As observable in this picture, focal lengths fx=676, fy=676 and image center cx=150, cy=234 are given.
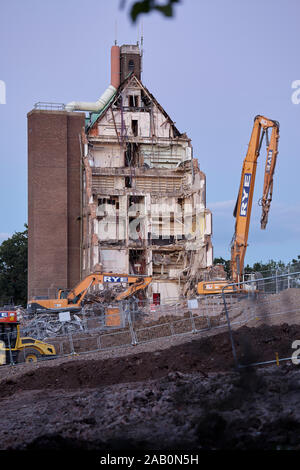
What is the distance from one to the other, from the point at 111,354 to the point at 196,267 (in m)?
29.9

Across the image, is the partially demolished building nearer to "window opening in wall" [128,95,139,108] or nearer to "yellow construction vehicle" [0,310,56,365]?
"window opening in wall" [128,95,139,108]

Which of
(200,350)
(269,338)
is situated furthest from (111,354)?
(269,338)

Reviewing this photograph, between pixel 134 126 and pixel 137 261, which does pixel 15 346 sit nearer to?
pixel 137 261

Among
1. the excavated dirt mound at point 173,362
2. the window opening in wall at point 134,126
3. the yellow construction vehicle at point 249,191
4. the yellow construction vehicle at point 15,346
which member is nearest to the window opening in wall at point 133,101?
the window opening in wall at point 134,126

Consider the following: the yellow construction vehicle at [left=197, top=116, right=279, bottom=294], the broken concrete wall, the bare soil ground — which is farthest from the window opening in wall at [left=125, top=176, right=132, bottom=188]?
the bare soil ground

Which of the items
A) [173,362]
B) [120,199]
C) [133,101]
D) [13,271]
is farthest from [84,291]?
[13,271]

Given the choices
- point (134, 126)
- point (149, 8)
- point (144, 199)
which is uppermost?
Result: point (134, 126)

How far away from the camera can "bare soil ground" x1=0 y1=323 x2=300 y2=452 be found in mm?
9328

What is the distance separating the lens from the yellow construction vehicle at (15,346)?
2595 cm

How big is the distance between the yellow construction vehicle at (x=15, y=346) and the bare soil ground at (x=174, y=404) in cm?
737

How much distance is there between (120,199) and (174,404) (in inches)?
1783

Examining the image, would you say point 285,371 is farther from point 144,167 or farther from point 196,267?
point 144,167

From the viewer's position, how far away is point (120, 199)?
5628cm

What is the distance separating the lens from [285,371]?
12.7 meters
